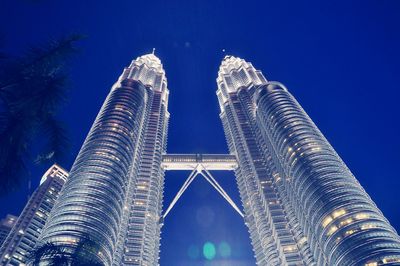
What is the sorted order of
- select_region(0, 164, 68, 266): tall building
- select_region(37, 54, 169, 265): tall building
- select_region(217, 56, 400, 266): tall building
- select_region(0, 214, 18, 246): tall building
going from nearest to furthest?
select_region(217, 56, 400, 266): tall building → select_region(37, 54, 169, 265): tall building → select_region(0, 164, 68, 266): tall building → select_region(0, 214, 18, 246): tall building

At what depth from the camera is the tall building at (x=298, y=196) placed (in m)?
87.0

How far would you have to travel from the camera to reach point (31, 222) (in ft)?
510

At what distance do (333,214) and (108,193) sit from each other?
5798cm

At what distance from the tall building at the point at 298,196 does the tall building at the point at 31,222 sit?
7375 cm

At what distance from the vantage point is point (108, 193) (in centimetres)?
10738

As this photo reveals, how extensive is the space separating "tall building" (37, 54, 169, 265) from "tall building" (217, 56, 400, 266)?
117 ft

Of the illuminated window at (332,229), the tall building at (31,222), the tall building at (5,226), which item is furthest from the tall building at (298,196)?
the tall building at (5,226)

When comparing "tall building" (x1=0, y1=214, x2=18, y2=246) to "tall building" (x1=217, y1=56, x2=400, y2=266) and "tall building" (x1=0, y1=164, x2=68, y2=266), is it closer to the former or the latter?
"tall building" (x1=0, y1=164, x2=68, y2=266)

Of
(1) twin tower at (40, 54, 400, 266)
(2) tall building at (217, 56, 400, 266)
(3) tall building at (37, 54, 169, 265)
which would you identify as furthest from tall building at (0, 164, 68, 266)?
(2) tall building at (217, 56, 400, 266)

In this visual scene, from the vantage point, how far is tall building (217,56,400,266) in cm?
8700

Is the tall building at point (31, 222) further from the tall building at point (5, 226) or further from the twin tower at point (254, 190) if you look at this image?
the twin tower at point (254, 190)

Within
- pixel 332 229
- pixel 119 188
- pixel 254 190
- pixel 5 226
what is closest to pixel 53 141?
pixel 332 229

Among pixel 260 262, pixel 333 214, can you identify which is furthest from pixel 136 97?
pixel 333 214

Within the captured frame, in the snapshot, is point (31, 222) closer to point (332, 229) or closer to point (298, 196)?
point (298, 196)
